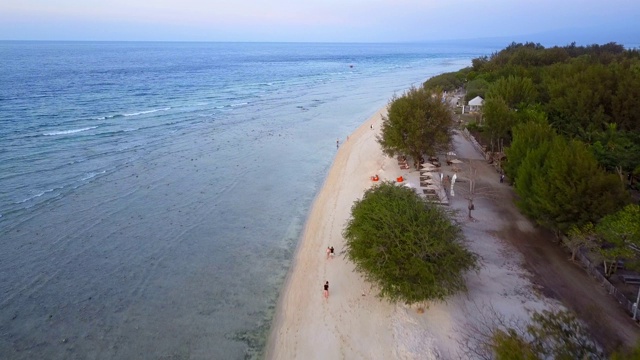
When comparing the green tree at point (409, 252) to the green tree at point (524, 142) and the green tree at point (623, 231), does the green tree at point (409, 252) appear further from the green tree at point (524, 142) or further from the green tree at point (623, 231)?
the green tree at point (524, 142)

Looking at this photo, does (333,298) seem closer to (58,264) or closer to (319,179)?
(58,264)

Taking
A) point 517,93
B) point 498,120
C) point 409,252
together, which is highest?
point 517,93

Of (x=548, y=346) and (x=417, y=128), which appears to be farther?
(x=417, y=128)

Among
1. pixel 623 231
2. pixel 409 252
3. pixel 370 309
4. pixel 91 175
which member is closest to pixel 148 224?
pixel 91 175

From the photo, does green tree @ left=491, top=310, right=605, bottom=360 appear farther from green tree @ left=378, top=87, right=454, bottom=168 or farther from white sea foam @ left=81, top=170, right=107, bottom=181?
white sea foam @ left=81, top=170, right=107, bottom=181

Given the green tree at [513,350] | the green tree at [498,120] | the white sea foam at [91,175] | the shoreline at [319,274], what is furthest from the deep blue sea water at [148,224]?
the green tree at [498,120]

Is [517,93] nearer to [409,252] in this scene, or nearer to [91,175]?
[409,252]

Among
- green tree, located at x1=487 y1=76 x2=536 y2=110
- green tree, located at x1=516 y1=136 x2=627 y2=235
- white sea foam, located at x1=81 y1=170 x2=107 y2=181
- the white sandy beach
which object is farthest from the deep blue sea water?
green tree, located at x1=487 y1=76 x2=536 y2=110
